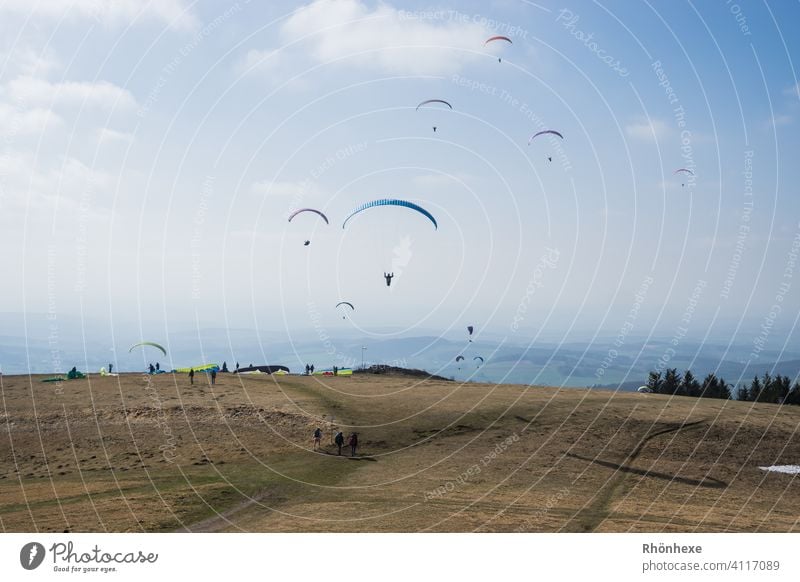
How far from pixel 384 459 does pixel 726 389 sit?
174 feet

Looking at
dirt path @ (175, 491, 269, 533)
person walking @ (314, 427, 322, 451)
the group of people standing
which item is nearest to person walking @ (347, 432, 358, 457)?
the group of people standing

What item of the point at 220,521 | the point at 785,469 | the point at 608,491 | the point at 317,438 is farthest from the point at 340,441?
the point at 785,469

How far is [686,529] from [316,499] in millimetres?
19927

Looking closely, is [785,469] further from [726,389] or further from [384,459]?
[726,389]

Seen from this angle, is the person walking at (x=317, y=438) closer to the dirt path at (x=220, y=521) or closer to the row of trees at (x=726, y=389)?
the dirt path at (x=220, y=521)

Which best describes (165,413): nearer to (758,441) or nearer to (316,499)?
(316,499)

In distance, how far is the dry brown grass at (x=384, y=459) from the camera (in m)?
30.8

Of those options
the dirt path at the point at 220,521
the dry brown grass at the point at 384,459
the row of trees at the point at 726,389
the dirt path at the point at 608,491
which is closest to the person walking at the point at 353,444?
the dry brown grass at the point at 384,459

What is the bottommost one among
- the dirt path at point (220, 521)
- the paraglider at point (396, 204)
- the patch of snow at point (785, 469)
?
the dirt path at point (220, 521)

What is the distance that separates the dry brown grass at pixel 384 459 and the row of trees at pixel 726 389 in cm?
1448

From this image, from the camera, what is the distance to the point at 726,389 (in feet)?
241

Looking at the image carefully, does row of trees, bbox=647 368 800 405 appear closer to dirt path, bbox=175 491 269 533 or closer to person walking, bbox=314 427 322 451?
person walking, bbox=314 427 322 451

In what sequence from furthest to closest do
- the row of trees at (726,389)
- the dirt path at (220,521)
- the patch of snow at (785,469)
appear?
the row of trees at (726,389) < the patch of snow at (785,469) < the dirt path at (220,521)

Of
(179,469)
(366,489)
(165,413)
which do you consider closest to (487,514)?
(366,489)
